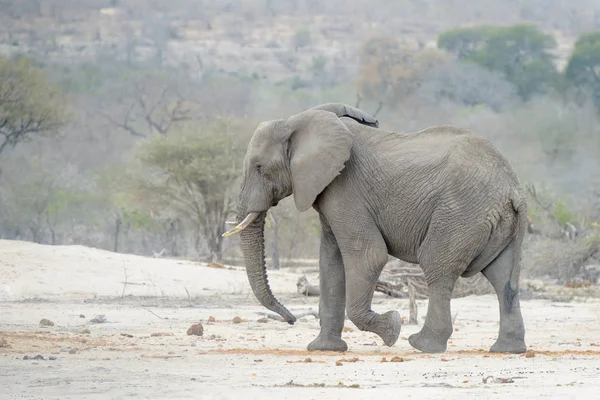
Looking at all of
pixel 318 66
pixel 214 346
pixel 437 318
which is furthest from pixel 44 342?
pixel 318 66

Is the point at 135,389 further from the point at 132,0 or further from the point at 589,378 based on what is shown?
the point at 132,0

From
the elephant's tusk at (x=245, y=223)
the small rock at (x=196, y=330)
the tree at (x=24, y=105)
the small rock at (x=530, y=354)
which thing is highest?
the tree at (x=24, y=105)

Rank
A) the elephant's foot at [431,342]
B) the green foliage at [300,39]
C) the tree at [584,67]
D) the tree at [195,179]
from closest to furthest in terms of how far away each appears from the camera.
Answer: the elephant's foot at [431,342] → the tree at [195,179] → the tree at [584,67] → the green foliage at [300,39]

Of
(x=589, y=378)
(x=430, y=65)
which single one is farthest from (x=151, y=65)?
(x=589, y=378)

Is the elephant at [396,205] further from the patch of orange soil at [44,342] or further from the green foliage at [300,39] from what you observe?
the green foliage at [300,39]

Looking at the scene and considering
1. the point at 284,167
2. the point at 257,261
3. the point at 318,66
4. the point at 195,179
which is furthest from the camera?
the point at 318,66

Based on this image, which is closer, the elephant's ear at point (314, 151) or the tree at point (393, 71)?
the elephant's ear at point (314, 151)

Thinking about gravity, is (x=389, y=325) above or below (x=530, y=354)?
above

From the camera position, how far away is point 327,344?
11633 millimetres

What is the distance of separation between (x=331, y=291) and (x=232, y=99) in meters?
48.8

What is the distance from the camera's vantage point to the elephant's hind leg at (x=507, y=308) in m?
11.3

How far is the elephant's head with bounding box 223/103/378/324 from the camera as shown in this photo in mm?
11250

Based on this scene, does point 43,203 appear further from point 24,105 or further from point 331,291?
point 331,291

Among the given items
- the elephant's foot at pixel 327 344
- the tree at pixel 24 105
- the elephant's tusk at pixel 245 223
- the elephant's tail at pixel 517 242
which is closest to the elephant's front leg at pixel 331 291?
the elephant's foot at pixel 327 344
